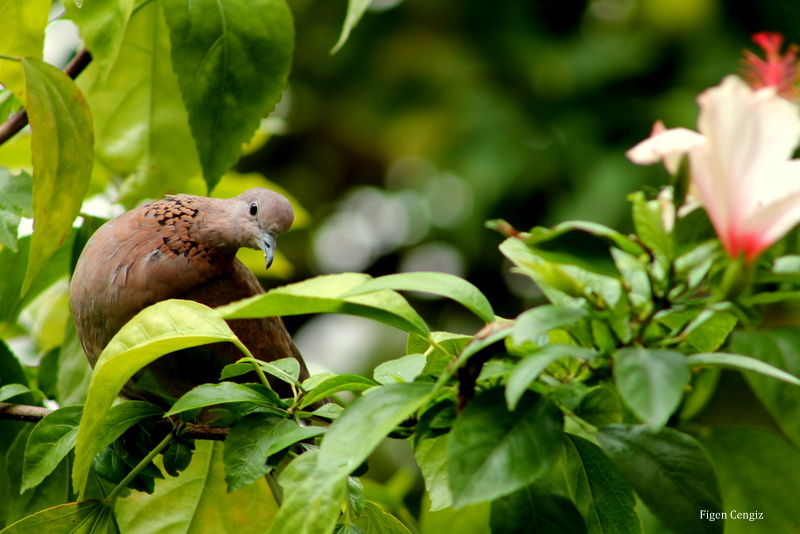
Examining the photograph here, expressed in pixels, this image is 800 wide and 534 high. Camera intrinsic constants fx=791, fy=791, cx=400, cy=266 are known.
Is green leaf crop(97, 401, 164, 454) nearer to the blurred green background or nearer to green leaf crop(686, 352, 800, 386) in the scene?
green leaf crop(686, 352, 800, 386)

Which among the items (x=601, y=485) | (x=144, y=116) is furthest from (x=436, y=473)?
(x=144, y=116)

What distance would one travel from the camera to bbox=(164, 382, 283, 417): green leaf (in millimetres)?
827

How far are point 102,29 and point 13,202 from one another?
10.7 inches

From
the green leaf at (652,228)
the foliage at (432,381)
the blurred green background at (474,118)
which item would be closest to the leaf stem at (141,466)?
the foliage at (432,381)

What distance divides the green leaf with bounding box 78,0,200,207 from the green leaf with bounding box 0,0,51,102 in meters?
0.33

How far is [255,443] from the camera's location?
83 cm

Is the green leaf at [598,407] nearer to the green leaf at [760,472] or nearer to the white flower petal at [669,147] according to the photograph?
the green leaf at [760,472]

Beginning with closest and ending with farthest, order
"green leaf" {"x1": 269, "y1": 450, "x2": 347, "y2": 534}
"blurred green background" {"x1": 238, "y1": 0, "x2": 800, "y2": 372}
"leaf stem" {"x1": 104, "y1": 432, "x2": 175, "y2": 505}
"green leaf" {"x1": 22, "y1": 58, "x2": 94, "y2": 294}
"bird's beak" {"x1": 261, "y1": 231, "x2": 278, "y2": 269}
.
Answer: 1. "green leaf" {"x1": 269, "y1": 450, "x2": 347, "y2": 534}
2. "leaf stem" {"x1": 104, "y1": 432, "x2": 175, "y2": 505}
3. "green leaf" {"x1": 22, "y1": 58, "x2": 94, "y2": 294}
4. "bird's beak" {"x1": 261, "y1": 231, "x2": 278, "y2": 269}
5. "blurred green background" {"x1": 238, "y1": 0, "x2": 800, "y2": 372}

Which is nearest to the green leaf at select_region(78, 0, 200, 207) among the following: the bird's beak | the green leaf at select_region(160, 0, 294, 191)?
the bird's beak

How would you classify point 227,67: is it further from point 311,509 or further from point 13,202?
point 311,509

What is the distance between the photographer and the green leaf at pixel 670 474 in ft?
2.25

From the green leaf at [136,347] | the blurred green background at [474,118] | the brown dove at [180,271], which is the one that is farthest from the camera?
the blurred green background at [474,118]

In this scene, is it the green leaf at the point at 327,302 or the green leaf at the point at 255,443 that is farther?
the green leaf at the point at 255,443

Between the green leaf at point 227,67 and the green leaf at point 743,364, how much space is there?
2.41ft
